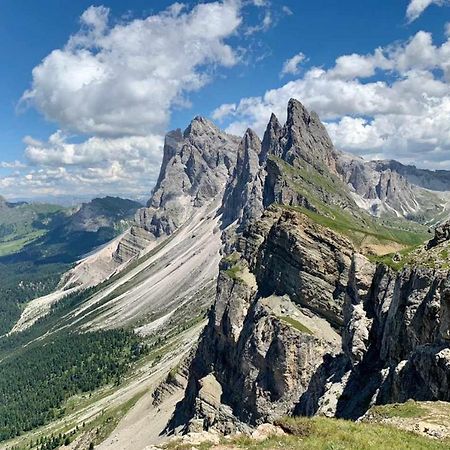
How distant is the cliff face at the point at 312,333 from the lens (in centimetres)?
4438

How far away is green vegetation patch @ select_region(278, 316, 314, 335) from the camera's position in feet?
276

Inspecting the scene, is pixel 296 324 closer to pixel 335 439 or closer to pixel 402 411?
pixel 402 411

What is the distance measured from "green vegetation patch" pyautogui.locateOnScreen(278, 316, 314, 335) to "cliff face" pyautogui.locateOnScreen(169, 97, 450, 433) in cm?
35

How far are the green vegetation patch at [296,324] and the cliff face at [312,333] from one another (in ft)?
1.15

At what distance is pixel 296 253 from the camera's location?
9750 centimetres

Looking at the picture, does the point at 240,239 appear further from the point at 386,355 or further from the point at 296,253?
the point at 386,355

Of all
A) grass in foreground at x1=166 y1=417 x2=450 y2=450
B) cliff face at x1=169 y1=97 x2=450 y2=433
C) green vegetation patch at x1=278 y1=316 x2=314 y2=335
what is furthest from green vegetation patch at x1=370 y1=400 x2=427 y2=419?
green vegetation patch at x1=278 y1=316 x2=314 y2=335

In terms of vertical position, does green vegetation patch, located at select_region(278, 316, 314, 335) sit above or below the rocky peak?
below

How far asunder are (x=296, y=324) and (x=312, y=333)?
3.71m

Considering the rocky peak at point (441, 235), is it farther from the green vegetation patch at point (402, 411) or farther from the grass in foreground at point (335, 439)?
the grass in foreground at point (335, 439)

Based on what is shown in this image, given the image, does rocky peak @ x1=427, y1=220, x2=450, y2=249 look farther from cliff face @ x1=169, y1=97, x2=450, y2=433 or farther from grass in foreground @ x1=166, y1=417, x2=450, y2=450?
grass in foreground @ x1=166, y1=417, x2=450, y2=450

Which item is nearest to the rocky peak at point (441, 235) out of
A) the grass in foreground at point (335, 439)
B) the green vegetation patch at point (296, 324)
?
the grass in foreground at point (335, 439)

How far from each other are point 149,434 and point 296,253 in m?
61.6

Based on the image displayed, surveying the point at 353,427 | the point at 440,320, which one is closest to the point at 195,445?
the point at 353,427
